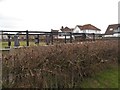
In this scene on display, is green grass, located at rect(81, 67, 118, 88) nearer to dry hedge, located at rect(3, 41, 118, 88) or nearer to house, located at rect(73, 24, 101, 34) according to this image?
dry hedge, located at rect(3, 41, 118, 88)

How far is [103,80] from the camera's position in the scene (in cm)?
850

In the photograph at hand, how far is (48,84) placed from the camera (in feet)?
20.4

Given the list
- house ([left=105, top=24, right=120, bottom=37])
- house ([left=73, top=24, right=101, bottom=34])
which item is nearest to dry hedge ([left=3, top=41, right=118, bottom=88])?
house ([left=105, top=24, right=120, bottom=37])

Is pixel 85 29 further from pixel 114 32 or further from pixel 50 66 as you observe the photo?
pixel 50 66

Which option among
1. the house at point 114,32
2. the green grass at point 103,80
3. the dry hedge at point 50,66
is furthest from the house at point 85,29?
the dry hedge at point 50,66

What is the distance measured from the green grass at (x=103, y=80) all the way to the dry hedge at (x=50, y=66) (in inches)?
6.5

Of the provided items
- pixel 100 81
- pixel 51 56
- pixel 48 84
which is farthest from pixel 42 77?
pixel 100 81

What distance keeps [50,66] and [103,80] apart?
266 cm

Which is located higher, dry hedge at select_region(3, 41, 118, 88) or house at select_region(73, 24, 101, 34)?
house at select_region(73, 24, 101, 34)

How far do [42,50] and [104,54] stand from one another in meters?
3.82

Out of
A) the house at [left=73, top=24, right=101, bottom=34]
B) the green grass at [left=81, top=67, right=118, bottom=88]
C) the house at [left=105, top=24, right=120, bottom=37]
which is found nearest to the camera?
the green grass at [left=81, top=67, right=118, bottom=88]

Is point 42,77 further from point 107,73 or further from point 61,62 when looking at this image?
point 107,73

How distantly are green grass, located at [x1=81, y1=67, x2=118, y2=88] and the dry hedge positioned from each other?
16 cm

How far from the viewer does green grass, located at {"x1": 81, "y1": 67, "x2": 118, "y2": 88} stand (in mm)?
7688
